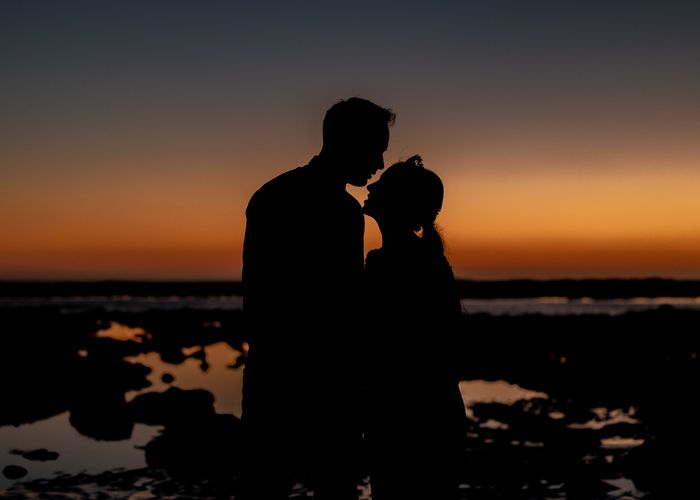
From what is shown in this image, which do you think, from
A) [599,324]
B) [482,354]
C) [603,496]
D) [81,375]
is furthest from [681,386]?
[599,324]

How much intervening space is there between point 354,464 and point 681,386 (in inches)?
553

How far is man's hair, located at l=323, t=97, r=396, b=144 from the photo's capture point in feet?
10.8

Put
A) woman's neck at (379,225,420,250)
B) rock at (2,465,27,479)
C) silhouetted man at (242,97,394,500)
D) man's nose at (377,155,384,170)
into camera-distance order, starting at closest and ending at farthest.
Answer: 1. silhouetted man at (242,97,394,500)
2. man's nose at (377,155,384,170)
3. woman's neck at (379,225,420,250)
4. rock at (2,465,27,479)

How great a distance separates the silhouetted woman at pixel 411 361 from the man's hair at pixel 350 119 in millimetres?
539

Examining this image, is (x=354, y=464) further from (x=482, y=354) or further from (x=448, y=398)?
(x=482, y=354)

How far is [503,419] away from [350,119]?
9365 millimetres

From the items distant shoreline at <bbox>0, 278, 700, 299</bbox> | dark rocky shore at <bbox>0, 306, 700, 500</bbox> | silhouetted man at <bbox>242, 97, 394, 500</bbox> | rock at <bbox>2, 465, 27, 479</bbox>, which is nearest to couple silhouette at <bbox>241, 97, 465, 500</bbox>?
silhouetted man at <bbox>242, 97, 394, 500</bbox>

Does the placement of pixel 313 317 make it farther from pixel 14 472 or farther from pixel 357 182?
pixel 14 472

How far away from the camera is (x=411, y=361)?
3.72 metres

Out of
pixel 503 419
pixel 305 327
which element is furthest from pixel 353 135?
pixel 503 419

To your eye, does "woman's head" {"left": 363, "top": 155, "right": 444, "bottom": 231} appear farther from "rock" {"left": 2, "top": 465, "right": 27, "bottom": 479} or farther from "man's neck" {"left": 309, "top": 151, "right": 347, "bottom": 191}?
"rock" {"left": 2, "top": 465, "right": 27, "bottom": 479}

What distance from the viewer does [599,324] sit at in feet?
110

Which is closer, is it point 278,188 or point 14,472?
point 278,188

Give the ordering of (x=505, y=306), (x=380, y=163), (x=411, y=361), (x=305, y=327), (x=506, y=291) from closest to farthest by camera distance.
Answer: (x=305, y=327), (x=380, y=163), (x=411, y=361), (x=505, y=306), (x=506, y=291)
